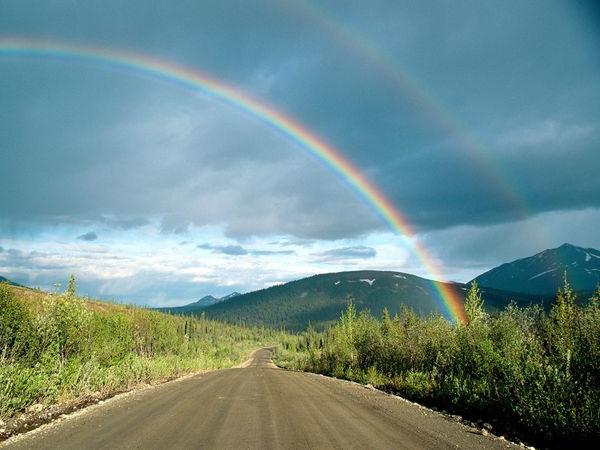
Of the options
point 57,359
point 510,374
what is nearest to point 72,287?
point 57,359

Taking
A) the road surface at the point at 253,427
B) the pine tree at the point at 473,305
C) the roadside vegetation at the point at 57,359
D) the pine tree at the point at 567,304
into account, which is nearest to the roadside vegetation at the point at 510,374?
the pine tree at the point at 567,304

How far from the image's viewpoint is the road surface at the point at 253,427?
9719 millimetres

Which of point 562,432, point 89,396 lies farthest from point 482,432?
point 89,396

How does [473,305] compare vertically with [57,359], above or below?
above

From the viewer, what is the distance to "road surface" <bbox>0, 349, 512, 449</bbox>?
9719 mm

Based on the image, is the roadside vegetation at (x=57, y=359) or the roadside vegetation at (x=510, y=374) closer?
the roadside vegetation at (x=510, y=374)

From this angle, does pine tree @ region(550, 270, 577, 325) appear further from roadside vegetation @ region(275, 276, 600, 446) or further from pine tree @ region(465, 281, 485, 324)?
pine tree @ region(465, 281, 485, 324)

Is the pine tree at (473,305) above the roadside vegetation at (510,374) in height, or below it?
above

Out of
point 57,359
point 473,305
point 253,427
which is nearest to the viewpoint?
point 253,427

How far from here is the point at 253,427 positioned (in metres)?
11.4

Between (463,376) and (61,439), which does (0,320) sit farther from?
(463,376)

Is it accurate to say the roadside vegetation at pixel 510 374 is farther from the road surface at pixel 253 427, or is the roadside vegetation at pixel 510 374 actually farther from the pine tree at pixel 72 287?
the pine tree at pixel 72 287

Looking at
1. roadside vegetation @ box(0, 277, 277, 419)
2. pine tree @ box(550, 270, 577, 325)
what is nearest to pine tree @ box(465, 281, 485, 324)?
pine tree @ box(550, 270, 577, 325)

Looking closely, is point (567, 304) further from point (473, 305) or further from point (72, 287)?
point (72, 287)
